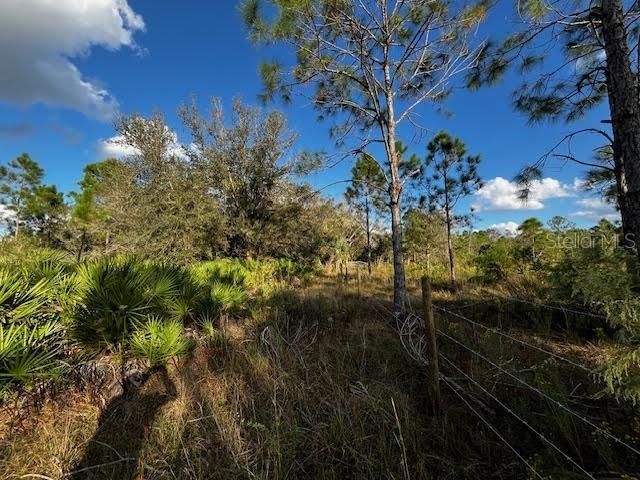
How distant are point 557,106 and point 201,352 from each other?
724 centimetres

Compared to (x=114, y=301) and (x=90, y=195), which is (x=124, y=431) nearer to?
(x=114, y=301)

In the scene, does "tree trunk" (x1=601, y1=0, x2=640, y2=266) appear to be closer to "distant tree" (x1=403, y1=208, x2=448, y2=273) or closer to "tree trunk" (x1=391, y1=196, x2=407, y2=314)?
"tree trunk" (x1=391, y1=196, x2=407, y2=314)

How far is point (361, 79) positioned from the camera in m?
6.46

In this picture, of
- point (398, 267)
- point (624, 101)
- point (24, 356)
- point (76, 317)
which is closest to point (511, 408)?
point (624, 101)

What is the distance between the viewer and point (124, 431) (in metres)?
2.85

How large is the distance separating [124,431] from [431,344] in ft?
9.85

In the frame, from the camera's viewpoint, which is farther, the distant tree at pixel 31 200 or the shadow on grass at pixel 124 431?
the distant tree at pixel 31 200

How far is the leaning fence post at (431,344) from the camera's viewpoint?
8.55 ft

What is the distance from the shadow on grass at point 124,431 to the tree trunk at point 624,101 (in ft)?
13.9

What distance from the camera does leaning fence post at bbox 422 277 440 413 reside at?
261 cm

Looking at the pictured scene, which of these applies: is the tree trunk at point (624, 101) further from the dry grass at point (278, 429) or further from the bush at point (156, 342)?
the bush at point (156, 342)

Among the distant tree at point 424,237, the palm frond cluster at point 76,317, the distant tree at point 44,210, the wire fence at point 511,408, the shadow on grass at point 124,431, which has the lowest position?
the shadow on grass at point 124,431

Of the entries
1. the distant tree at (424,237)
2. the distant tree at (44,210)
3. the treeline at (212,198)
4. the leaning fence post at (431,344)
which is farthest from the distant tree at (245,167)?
the distant tree at (44,210)

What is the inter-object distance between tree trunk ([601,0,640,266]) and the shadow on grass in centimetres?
423
